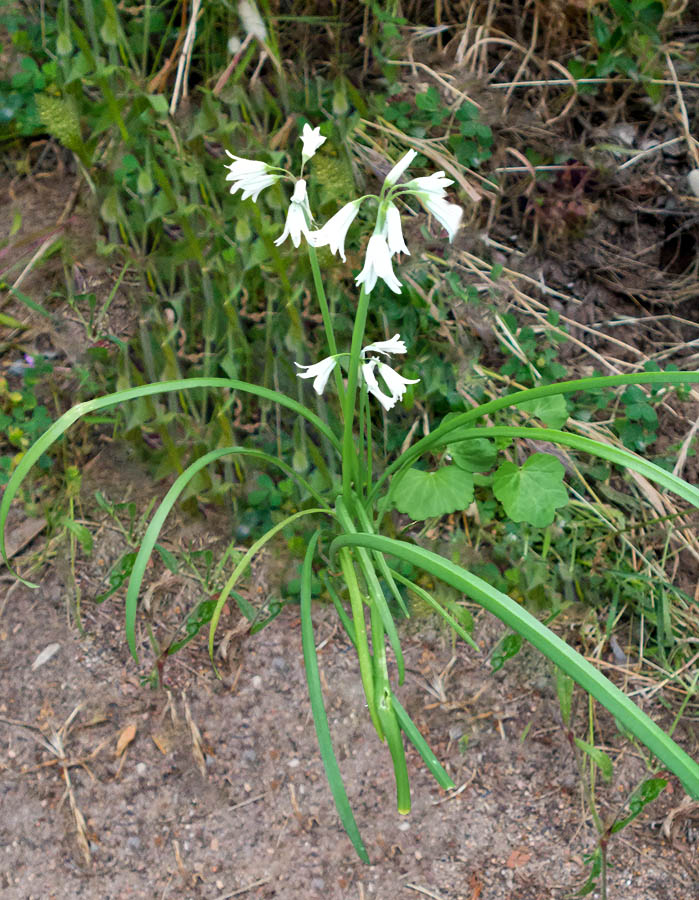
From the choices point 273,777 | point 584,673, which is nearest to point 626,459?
point 584,673

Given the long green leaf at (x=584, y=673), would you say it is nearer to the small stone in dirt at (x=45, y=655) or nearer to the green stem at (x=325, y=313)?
the green stem at (x=325, y=313)

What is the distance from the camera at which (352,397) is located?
3.60 feet

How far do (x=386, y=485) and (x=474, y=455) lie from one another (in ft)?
0.79

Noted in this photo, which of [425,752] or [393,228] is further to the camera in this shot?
[425,752]

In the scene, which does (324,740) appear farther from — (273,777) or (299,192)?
(299,192)

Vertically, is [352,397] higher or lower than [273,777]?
higher

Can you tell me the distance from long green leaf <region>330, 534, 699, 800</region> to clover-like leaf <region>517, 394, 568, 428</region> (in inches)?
19.8

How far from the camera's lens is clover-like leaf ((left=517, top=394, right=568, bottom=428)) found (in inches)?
50.9

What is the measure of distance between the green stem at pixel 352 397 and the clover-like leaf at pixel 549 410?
318 mm

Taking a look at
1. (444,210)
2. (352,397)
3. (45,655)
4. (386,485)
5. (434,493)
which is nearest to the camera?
(444,210)

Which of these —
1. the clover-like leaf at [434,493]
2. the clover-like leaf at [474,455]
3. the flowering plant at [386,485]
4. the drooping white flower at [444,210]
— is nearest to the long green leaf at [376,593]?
the flowering plant at [386,485]

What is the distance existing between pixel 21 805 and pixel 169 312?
908 millimetres

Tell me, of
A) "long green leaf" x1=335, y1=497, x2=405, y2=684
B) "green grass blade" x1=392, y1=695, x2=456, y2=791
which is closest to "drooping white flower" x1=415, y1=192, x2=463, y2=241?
"long green leaf" x1=335, y1=497, x2=405, y2=684

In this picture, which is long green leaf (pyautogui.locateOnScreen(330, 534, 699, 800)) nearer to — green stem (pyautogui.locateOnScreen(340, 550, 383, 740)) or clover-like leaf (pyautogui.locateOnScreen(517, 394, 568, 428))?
green stem (pyautogui.locateOnScreen(340, 550, 383, 740))
